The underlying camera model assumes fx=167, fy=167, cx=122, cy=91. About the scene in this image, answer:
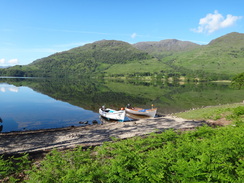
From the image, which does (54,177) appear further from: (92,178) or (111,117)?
(111,117)

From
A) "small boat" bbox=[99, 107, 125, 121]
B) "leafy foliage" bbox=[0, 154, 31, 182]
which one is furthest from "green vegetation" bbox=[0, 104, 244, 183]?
"small boat" bbox=[99, 107, 125, 121]

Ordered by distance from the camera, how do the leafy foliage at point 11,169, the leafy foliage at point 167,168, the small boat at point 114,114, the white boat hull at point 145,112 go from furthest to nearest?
the white boat hull at point 145,112 < the small boat at point 114,114 < the leafy foliage at point 11,169 < the leafy foliage at point 167,168

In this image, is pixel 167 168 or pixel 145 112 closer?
pixel 167 168

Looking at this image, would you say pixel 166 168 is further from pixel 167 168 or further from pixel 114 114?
pixel 114 114

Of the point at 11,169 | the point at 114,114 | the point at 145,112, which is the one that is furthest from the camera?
the point at 145,112

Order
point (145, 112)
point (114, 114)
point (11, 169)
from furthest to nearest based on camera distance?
point (145, 112), point (114, 114), point (11, 169)

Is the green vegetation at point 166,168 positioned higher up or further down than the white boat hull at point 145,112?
higher up

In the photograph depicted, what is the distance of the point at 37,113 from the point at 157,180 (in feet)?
147

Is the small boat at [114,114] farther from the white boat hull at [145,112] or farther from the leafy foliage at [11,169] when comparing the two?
the leafy foliage at [11,169]

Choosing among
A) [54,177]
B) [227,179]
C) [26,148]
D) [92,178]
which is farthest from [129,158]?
[26,148]

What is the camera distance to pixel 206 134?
13766 millimetres

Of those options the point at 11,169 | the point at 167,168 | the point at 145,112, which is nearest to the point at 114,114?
the point at 145,112

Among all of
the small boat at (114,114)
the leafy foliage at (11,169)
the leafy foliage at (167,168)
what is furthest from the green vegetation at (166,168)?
the small boat at (114,114)

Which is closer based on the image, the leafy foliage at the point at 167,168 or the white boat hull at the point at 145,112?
the leafy foliage at the point at 167,168
